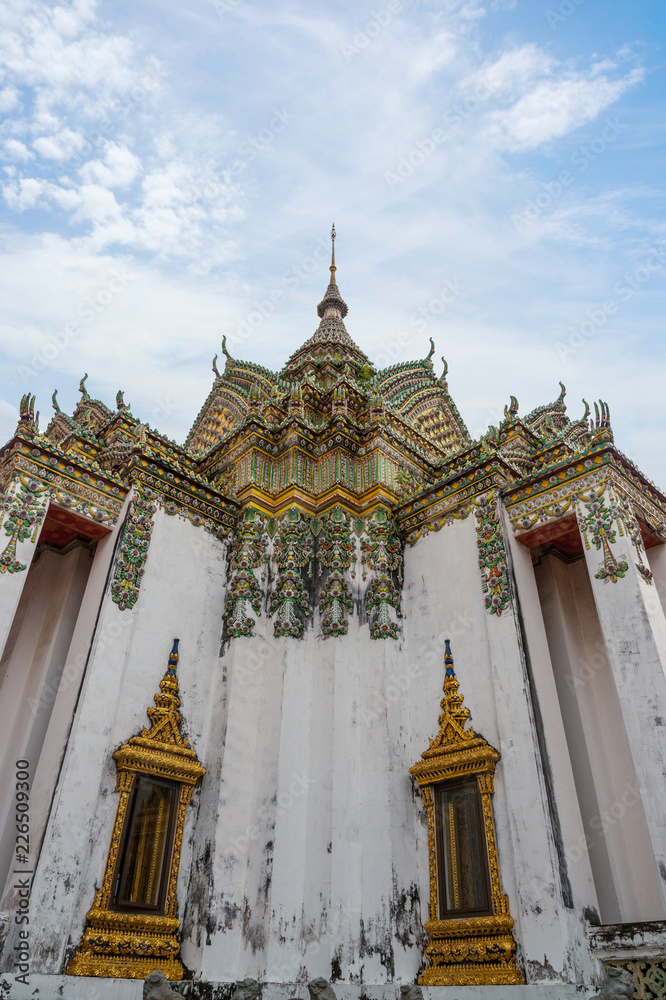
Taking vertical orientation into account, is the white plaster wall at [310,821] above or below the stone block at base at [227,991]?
above

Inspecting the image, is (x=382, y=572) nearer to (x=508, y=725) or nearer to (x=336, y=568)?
(x=336, y=568)

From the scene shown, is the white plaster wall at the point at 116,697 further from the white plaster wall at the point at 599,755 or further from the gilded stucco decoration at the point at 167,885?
the white plaster wall at the point at 599,755

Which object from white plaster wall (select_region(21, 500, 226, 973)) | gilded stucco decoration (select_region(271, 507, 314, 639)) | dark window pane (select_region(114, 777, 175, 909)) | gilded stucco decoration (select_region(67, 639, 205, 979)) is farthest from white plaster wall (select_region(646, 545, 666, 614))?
dark window pane (select_region(114, 777, 175, 909))

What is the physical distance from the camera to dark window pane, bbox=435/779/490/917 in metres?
7.15

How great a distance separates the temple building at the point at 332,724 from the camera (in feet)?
21.9

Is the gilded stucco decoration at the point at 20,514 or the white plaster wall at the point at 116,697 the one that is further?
the gilded stucco decoration at the point at 20,514

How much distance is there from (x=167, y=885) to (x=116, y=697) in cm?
200

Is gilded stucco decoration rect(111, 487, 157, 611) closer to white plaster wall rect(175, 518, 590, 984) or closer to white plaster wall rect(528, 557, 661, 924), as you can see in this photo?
white plaster wall rect(175, 518, 590, 984)

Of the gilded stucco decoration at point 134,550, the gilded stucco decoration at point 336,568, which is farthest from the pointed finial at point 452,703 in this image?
the gilded stucco decoration at point 134,550

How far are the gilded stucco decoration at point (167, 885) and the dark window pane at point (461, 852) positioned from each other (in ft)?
9.01

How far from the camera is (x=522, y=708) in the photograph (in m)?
7.45

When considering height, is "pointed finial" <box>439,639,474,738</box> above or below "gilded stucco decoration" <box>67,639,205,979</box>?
above

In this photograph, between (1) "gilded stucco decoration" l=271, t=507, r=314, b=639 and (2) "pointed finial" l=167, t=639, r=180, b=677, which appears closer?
(2) "pointed finial" l=167, t=639, r=180, b=677

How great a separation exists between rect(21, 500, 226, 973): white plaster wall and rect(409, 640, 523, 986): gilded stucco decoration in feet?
8.68
